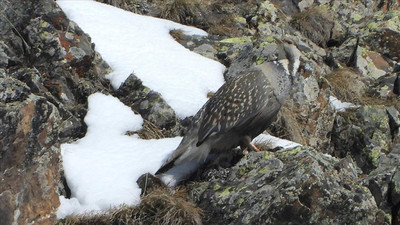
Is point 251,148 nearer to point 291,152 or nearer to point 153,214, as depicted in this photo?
point 291,152

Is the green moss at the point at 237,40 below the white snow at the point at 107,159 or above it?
above

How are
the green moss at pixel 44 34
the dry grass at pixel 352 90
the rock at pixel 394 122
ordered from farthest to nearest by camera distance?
the dry grass at pixel 352 90, the rock at pixel 394 122, the green moss at pixel 44 34

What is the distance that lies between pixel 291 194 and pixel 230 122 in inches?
65.2

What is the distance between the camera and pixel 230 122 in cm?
910

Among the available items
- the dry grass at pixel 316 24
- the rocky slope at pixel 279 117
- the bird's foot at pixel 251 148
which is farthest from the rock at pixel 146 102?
the dry grass at pixel 316 24

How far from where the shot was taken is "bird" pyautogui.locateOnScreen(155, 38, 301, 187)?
907cm

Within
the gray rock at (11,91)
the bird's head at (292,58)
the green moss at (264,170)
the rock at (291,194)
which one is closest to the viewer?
the rock at (291,194)

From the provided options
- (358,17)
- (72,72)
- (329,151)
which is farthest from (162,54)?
(358,17)

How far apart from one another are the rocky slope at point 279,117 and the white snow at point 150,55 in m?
0.26

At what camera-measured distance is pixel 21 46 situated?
11062 millimetres

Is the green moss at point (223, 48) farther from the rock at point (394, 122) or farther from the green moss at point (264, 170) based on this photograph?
the green moss at point (264, 170)

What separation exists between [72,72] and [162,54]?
1.97m

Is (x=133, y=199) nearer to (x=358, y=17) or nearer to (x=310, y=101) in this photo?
(x=310, y=101)

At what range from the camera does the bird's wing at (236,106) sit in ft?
29.8
